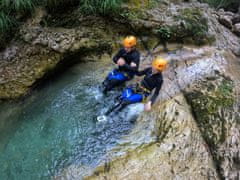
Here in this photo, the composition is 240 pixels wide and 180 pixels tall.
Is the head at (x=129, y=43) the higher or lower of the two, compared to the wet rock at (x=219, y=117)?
higher

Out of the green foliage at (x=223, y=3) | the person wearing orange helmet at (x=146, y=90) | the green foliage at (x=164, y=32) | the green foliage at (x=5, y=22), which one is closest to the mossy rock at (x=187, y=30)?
the green foliage at (x=164, y=32)

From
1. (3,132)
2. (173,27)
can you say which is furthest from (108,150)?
(173,27)

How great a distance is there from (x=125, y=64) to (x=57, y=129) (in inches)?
63.7

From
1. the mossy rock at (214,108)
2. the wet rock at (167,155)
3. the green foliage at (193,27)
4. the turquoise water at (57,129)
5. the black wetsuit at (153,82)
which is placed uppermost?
the green foliage at (193,27)

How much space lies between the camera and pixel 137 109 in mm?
4676

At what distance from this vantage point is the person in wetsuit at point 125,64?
4.52 meters

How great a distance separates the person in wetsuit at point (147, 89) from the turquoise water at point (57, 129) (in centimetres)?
37

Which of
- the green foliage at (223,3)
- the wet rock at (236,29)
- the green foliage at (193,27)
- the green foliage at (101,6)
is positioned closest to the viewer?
the green foliage at (101,6)

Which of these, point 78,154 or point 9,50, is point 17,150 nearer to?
point 78,154

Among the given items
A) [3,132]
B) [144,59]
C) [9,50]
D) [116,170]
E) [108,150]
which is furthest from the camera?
[144,59]

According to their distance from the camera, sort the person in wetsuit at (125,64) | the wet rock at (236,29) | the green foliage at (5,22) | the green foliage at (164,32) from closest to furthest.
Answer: the person in wetsuit at (125,64) → the green foliage at (5,22) → the green foliage at (164,32) → the wet rock at (236,29)

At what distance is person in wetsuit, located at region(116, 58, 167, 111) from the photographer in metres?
4.36

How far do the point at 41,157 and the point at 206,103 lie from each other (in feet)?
9.52

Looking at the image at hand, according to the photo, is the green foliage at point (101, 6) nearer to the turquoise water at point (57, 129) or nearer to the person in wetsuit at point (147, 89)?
the turquoise water at point (57, 129)
